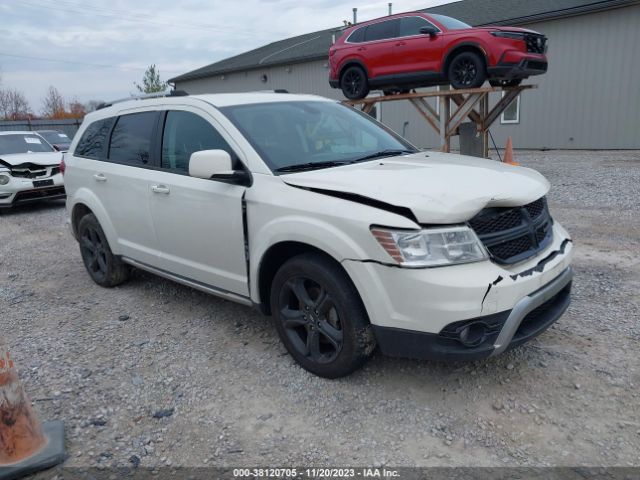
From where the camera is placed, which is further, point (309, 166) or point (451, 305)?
point (309, 166)

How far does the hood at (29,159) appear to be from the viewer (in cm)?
1028

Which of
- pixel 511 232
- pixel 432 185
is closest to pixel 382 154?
pixel 432 185

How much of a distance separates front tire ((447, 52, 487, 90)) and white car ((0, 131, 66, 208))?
26.8ft

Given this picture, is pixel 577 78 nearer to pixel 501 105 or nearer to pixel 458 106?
pixel 501 105

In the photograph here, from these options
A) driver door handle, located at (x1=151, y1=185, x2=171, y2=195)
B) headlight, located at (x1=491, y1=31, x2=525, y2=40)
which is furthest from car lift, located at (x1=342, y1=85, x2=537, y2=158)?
driver door handle, located at (x1=151, y1=185, x2=171, y2=195)

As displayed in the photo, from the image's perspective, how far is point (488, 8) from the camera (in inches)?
733

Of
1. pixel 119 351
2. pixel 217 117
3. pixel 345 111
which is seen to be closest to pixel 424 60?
pixel 345 111

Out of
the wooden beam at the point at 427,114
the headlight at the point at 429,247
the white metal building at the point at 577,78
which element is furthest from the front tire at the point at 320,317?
the white metal building at the point at 577,78

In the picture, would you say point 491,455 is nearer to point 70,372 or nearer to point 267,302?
point 267,302

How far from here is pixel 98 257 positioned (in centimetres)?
544

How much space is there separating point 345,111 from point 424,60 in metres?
7.06

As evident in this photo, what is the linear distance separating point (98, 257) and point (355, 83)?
8349mm

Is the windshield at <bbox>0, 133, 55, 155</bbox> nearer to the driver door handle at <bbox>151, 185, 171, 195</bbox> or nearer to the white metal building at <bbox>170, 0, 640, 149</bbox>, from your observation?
the driver door handle at <bbox>151, 185, 171, 195</bbox>

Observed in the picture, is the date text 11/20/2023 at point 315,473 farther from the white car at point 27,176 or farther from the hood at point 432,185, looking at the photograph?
the white car at point 27,176
